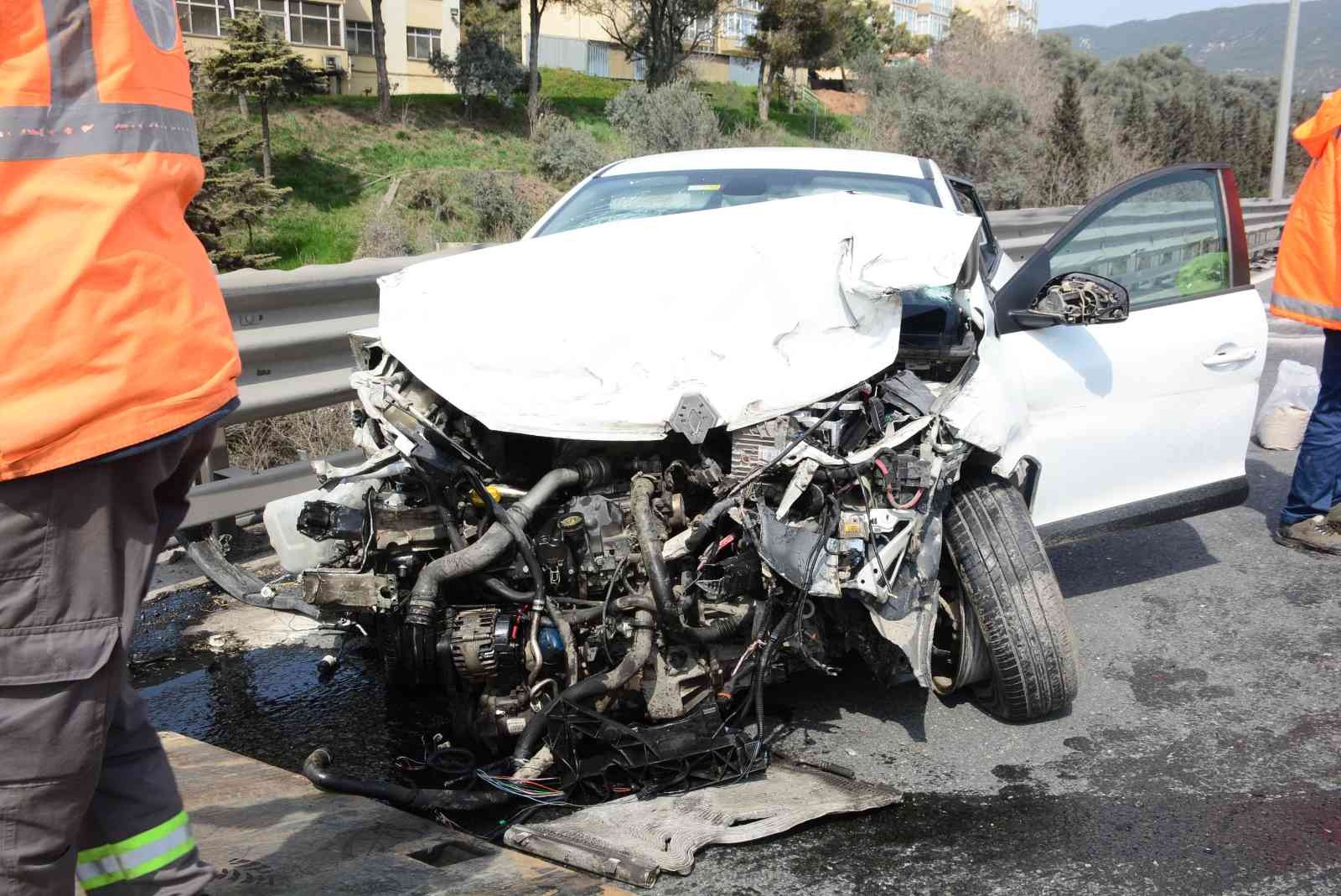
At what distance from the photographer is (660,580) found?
10.2 ft

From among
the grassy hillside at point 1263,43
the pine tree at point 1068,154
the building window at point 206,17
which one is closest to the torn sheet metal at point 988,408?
the pine tree at point 1068,154

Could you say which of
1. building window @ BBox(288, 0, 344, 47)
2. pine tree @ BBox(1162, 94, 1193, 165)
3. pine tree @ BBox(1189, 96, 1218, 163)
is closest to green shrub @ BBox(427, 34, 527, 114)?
building window @ BBox(288, 0, 344, 47)

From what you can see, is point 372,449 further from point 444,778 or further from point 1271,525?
point 1271,525

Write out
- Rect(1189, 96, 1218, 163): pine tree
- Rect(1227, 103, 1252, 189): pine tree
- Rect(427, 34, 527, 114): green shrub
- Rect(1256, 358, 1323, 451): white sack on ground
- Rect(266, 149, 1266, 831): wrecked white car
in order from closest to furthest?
Rect(266, 149, 1266, 831): wrecked white car → Rect(1256, 358, 1323, 451): white sack on ground → Rect(1189, 96, 1218, 163): pine tree → Rect(1227, 103, 1252, 189): pine tree → Rect(427, 34, 527, 114): green shrub

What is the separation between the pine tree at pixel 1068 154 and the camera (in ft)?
66.7

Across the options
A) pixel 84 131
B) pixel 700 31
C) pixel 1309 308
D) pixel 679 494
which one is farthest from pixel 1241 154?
pixel 84 131

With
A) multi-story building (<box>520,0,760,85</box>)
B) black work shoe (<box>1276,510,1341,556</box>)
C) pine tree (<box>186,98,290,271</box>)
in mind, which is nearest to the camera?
black work shoe (<box>1276,510,1341,556</box>)

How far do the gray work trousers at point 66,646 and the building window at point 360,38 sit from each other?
1789 inches

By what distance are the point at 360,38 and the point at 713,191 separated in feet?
142

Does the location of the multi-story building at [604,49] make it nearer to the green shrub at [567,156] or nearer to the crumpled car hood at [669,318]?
the green shrub at [567,156]

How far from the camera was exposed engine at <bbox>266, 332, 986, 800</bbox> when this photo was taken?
320 cm

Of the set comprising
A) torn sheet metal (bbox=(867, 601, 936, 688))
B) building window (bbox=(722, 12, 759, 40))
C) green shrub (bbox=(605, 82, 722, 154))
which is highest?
building window (bbox=(722, 12, 759, 40))

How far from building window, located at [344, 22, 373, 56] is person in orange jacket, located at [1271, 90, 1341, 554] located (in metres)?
42.9

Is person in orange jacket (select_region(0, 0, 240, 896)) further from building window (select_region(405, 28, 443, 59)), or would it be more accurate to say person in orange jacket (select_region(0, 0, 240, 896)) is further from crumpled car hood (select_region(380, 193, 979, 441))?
building window (select_region(405, 28, 443, 59))
